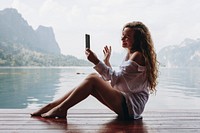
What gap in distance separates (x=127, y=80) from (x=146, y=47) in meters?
0.25

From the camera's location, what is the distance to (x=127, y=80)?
1.92m

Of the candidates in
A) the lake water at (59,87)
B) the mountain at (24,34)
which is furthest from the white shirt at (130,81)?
the mountain at (24,34)

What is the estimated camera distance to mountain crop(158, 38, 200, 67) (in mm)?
7886

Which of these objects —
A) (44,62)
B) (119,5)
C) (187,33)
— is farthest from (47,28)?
(119,5)

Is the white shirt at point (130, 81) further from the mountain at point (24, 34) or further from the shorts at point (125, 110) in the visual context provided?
the mountain at point (24, 34)

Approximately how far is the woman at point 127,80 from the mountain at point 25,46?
6852 millimetres

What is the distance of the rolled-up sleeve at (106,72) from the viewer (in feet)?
6.09

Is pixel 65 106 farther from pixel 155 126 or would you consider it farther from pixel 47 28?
pixel 47 28

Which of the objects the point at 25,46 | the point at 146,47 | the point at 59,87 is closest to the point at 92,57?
the point at 146,47

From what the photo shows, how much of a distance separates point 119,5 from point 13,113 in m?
5.44

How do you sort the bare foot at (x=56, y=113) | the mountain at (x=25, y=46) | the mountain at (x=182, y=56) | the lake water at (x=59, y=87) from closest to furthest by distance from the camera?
the bare foot at (x=56, y=113)
the mountain at (x=182, y=56)
the mountain at (x=25, y=46)
the lake water at (x=59, y=87)

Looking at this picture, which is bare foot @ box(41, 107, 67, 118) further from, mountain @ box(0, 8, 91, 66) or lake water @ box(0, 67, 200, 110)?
lake water @ box(0, 67, 200, 110)

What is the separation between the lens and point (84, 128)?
1812mm

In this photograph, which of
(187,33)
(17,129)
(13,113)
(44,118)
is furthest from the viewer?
(187,33)
